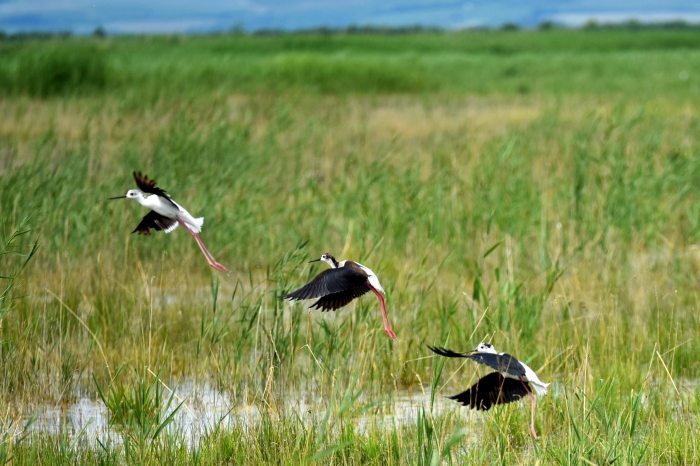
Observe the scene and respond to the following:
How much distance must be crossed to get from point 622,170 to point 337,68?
722 inches

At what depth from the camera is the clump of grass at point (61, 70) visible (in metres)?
18.5

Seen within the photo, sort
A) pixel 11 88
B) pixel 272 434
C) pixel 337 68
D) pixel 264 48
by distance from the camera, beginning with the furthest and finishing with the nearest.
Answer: pixel 264 48, pixel 337 68, pixel 11 88, pixel 272 434

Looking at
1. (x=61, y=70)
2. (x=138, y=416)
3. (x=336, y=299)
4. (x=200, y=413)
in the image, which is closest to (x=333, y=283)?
(x=336, y=299)

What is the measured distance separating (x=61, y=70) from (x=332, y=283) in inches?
705

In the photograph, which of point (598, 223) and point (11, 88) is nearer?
point (598, 223)

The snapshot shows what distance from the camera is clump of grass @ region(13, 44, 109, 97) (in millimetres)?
18469

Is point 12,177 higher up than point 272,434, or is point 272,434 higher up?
point 12,177

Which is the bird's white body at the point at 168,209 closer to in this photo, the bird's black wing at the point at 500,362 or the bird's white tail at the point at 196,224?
the bird's white tail at the point at 196,224

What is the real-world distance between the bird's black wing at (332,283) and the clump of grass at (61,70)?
16112 millimetres

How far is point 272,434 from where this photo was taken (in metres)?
3.45

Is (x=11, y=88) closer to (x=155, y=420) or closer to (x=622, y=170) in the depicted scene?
(x=622, y=170)

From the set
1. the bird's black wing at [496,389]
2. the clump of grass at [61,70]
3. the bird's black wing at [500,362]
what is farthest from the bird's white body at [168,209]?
the clump of grass at [61,70]

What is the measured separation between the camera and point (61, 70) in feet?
63.1

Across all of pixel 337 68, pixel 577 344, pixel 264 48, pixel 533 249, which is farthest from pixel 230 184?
pixel 264 48
